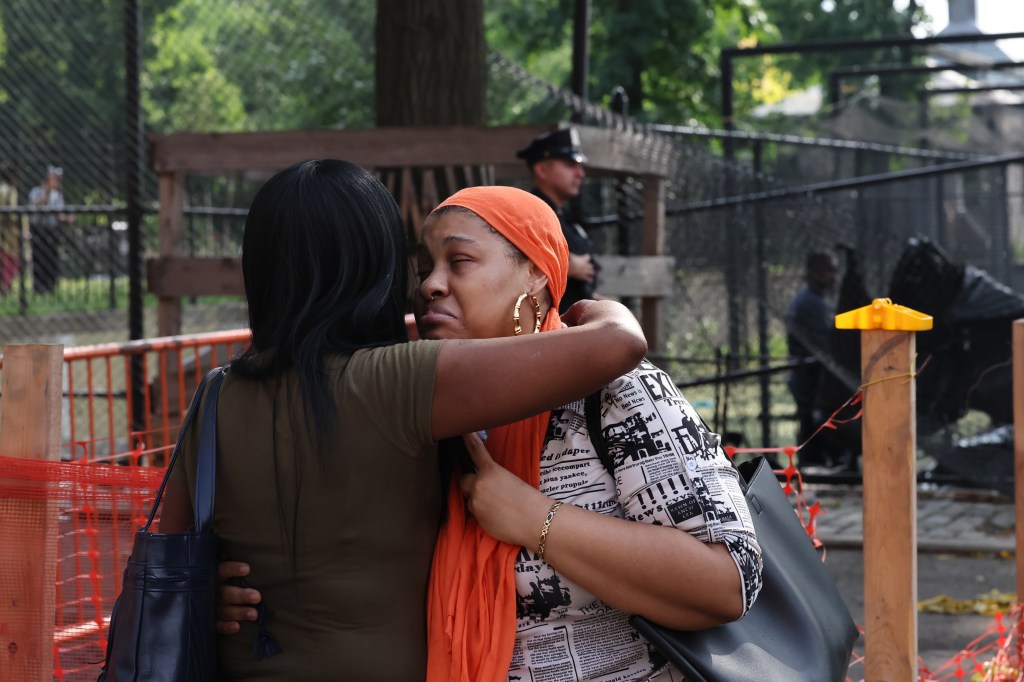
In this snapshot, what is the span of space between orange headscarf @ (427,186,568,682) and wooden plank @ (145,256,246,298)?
5.38m

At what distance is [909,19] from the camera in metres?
28.6

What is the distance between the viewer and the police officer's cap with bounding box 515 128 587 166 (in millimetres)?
6414

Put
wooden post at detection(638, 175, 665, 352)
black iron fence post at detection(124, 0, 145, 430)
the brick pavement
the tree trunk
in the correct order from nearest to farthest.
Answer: the brick pavement < the tree trunk < wooden post at detection(638, 175, 665, 352) < black iron fence post at detection(124, 0, 145, 430)

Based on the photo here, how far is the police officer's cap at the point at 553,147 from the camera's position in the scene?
21.0 ft

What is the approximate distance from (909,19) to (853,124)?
17.3m

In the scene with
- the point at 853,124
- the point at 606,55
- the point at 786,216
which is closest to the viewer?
the point at 786,216

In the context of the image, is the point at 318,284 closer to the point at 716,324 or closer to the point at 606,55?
the point at 716,324

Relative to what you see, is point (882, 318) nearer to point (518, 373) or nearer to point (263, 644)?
point (518, 373)

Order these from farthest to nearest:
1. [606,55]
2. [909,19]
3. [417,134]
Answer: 1. [909,19]
2. [606,55]
3. [417,134]

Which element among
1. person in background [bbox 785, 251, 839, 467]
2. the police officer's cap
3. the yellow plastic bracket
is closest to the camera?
the yellow plastic bracket

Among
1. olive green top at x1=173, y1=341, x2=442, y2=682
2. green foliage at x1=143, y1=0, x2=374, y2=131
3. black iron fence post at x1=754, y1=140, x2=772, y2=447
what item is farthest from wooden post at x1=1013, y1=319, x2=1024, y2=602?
green foliage at x1=143, y1=0, x2=374, y2=131

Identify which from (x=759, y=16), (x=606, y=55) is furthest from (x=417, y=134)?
(x=759, y=16)

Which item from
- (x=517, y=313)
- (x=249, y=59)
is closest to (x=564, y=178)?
(x=249, y=59)

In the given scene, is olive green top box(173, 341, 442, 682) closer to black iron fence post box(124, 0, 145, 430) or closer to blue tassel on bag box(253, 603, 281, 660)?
blue tassel on bag box(253, 603, 281, 660)
